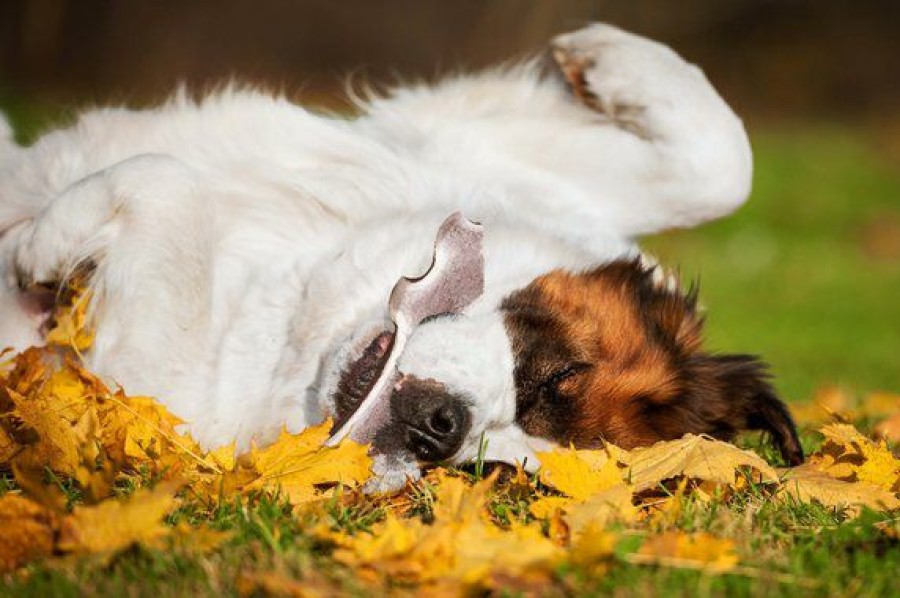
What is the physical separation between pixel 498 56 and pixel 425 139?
42.2 feet

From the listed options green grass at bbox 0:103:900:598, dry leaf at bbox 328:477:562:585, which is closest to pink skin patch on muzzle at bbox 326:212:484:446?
green grass at bbox 0:103:900:598

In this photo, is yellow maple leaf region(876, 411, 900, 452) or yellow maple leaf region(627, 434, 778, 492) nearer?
yellow maple leaf region(627, 434, 778, 492)

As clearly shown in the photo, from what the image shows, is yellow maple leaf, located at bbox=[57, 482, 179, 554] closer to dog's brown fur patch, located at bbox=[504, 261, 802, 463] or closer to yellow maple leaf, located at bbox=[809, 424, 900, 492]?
dog's brown fur patch, located at bbox=[504, 261, 802, 463]

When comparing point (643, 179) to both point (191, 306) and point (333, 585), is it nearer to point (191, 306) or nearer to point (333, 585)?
point (191, 306)

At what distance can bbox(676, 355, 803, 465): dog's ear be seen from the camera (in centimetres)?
316

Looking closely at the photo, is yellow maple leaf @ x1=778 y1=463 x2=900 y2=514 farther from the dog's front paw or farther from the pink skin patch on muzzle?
the dog's front paw

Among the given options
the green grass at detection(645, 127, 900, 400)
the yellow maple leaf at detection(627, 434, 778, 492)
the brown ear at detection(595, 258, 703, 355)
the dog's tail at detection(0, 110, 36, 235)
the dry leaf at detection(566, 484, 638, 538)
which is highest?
the dog's tail at detection(0, 110, 36, 235)

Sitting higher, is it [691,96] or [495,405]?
[691,96]

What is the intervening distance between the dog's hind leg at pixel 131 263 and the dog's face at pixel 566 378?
1.83ft

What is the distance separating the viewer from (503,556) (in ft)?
6.75

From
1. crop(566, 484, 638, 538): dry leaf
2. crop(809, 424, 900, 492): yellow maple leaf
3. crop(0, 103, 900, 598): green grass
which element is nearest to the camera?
crop(0, 103, 900, 598): green grass

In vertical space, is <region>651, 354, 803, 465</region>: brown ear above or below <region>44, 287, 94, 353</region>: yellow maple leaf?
below

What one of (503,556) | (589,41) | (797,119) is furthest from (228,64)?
(503,556)

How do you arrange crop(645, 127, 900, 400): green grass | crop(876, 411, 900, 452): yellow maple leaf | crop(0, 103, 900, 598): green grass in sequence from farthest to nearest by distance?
crop(645, 127, 900, 400): green grass, crop(876, 411, 900, 452): yellow maple leaf, crop(0, 103, 900, 598): green grass
